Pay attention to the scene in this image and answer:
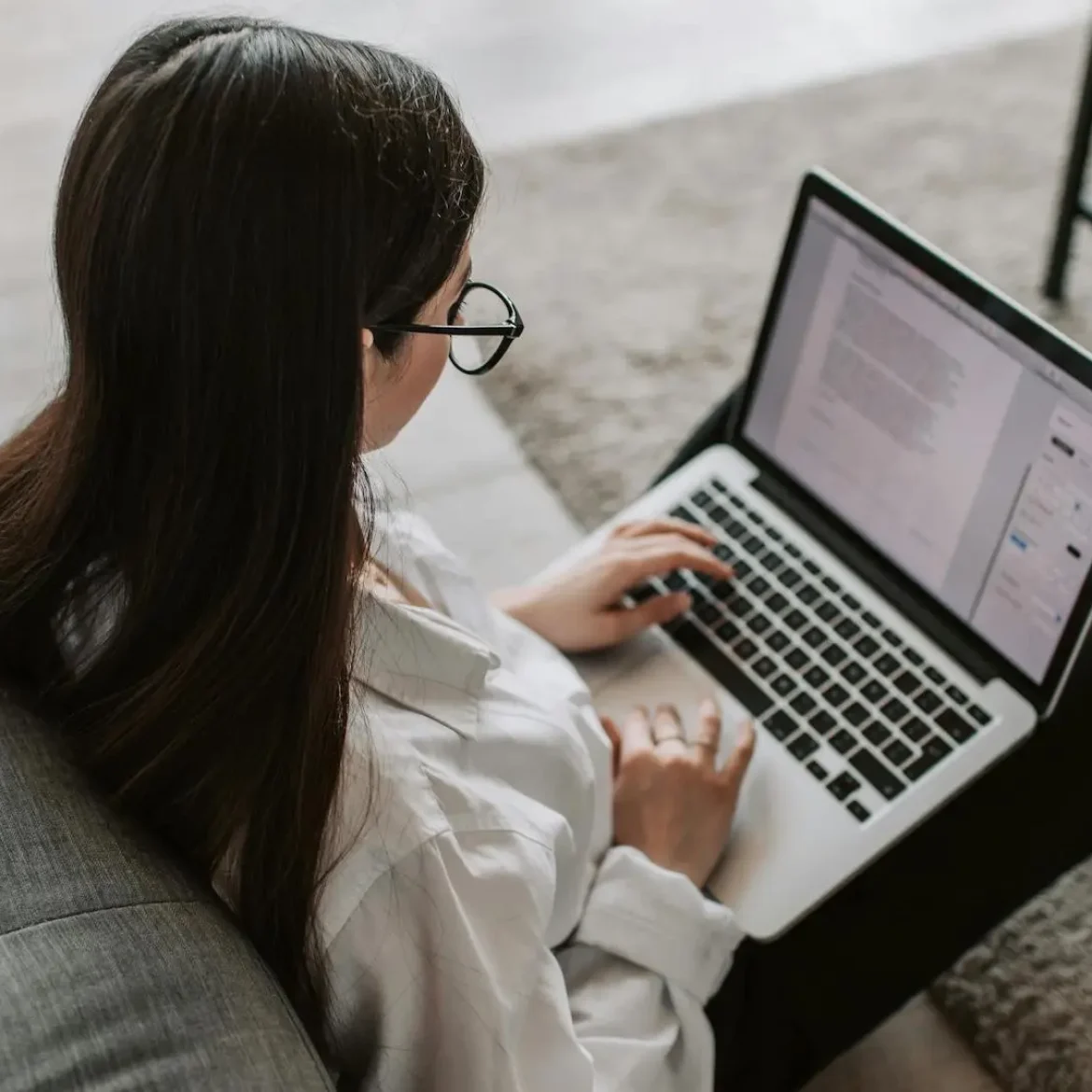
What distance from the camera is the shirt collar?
0.71 metres

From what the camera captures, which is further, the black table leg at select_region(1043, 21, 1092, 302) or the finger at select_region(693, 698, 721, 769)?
the black table leg at select_region(1043, 21, 1092, 302)

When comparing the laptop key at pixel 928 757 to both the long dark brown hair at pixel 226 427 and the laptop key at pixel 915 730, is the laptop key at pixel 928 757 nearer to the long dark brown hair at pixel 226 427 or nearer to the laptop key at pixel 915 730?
the laptop key at pixel 915 730

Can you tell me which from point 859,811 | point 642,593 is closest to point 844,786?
point 859,811

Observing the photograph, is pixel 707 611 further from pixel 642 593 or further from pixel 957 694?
Answer: pixel 957 694

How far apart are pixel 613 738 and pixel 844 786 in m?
0.17

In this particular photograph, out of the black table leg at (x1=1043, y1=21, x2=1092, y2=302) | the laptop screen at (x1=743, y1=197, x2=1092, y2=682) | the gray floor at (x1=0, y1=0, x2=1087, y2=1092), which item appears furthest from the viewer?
the gray floor at (x1=0, y1=0, x2=1087, y2=1092)

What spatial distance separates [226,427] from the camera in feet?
1.83

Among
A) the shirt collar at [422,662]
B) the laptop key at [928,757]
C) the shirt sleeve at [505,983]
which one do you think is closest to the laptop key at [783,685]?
the laptop key at [928,757]

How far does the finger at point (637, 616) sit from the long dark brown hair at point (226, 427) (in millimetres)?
402

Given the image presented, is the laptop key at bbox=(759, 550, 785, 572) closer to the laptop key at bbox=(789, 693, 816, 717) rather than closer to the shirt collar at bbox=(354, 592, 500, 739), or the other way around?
the laptop key at bbox=(789, 693, 816, 717)

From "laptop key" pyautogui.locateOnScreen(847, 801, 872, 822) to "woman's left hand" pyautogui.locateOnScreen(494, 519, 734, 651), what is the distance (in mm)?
196

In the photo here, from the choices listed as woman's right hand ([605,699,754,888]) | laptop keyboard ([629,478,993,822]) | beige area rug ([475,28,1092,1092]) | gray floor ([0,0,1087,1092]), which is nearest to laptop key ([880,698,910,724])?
laptop keyboard ([629,478,993,822])

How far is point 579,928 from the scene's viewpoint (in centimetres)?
86

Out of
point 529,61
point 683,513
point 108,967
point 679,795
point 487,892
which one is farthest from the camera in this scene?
point 529,61
